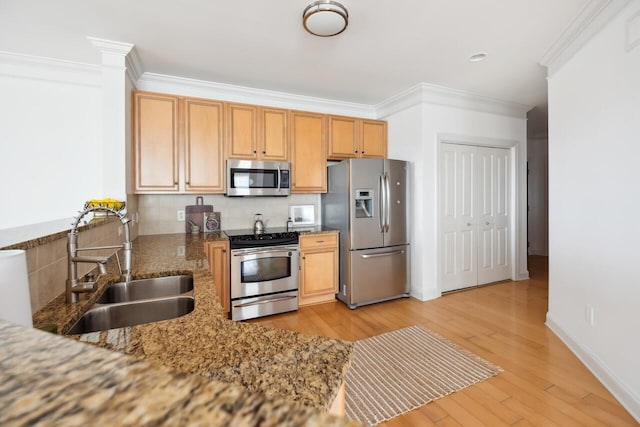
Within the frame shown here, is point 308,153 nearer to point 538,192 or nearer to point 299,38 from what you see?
point 299,38

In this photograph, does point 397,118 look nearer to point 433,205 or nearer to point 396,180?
point 396,180

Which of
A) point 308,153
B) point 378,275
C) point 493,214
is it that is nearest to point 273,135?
point 308,153

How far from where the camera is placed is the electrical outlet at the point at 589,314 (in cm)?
201

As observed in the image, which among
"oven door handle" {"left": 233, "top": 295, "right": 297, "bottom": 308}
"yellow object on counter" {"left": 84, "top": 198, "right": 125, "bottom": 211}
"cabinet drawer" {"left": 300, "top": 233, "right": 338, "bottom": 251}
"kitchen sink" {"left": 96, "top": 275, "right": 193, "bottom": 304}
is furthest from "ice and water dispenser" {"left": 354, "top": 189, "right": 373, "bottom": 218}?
"yellow object on counter" {"left": 84, "top": 198, "right": 125, "bottom": 211}

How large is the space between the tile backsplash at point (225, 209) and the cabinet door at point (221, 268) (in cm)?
65

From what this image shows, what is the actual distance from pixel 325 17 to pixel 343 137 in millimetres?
1793

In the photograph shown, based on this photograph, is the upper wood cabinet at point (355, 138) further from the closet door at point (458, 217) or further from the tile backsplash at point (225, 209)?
the closet door at point (458, 217)

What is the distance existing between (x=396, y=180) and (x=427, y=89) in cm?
110

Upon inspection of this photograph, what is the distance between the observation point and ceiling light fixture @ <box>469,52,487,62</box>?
2.60 metres

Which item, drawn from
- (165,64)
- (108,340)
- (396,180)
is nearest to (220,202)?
(165,64)

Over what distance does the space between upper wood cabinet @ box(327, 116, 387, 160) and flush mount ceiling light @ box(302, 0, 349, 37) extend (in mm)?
1547

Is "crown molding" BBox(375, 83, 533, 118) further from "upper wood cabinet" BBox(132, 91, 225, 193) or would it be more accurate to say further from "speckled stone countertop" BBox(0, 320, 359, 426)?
"speckled stone countertop" BBox(0, 320, 359, 426)

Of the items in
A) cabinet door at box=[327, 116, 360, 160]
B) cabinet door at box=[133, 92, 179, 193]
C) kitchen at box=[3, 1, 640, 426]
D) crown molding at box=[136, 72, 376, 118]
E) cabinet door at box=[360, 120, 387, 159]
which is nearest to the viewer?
kitchen at box=[3, 1, 640, 426]

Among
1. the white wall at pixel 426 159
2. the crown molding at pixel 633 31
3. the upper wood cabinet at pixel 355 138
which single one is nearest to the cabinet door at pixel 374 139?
the upper wood cabinet at pixel 355 138
